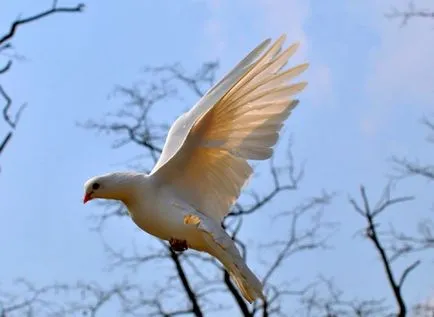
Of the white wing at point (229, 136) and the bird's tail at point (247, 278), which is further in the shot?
the white wing at point (229, 136)

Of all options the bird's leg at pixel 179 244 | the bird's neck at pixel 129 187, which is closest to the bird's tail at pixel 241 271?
the bird's leg at pixel 179 244

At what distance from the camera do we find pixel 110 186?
4305 mm

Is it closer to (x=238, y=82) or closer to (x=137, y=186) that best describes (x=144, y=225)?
(x=137, y=186)

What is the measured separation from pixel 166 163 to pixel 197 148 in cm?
17

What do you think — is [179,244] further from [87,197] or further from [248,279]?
[87,197]

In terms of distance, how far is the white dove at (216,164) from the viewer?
420 cm

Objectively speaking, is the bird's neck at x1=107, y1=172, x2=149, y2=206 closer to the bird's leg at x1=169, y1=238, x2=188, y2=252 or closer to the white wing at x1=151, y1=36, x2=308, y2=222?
the white wing at x1=151, y1=36, x2=308, y2=222

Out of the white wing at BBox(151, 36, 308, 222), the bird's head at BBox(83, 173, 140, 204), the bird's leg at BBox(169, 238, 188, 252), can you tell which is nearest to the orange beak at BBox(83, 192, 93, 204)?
the bird's head at BBox(83, 173, 140, 204)

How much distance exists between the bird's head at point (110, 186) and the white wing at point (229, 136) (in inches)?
7.2

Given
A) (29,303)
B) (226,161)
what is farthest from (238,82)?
(29,303)

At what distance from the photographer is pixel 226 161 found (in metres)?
4.70

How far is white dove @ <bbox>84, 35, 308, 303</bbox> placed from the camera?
420 centimetres

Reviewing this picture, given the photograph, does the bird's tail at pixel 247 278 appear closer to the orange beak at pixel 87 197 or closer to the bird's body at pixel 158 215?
the bird's body at pixel 158 215

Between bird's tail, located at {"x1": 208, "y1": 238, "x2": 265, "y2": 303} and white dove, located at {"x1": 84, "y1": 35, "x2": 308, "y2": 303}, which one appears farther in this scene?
white dove, located at {"x1": 84, "y1": 35, "x2": 308, "y2": 303}
